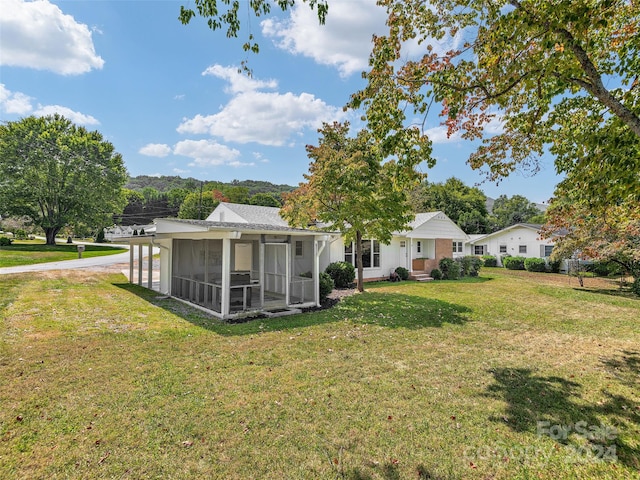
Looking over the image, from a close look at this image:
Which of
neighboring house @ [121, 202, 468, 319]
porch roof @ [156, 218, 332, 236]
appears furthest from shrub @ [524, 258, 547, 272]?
porch roof @ [156, 218, 332, 236]

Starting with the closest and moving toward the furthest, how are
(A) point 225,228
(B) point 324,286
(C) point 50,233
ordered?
(A) point 225,228 < (B) point 324,286 < (C) point 50,233

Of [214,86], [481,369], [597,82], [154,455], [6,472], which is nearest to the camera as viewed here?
[6,472]

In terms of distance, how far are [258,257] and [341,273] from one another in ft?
13.9

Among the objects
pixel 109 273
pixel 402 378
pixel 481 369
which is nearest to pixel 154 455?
pixel 402 378

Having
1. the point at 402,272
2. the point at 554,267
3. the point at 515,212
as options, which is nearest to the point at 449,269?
the point at 402,272

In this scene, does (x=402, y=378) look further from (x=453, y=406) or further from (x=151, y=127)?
(x=151, y=127)

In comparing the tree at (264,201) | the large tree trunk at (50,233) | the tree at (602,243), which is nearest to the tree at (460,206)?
the tree at (602,243)

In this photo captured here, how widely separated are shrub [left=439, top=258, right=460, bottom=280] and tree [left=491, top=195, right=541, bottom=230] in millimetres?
37257

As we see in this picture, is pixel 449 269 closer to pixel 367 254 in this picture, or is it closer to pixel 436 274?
pixel 436 274

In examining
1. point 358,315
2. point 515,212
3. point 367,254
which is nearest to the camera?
point 358,315

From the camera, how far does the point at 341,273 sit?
52.4 ft

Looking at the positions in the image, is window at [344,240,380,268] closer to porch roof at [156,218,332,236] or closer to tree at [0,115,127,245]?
porch roof at [156,218,332,236]

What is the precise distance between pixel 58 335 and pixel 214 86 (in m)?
8.67

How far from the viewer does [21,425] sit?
3.65m
